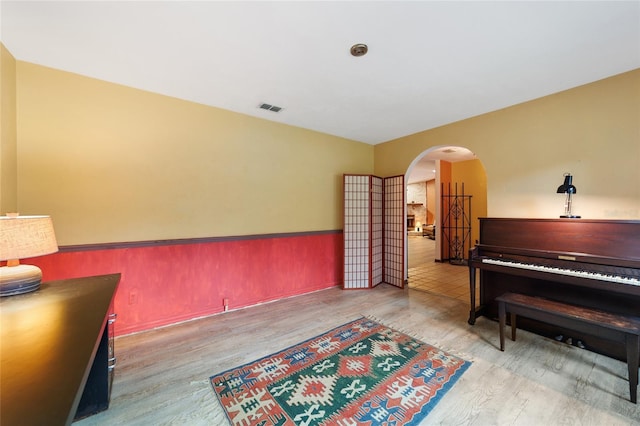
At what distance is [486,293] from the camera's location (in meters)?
3.12

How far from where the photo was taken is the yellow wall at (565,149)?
242cm

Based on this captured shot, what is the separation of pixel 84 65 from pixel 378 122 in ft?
11.1

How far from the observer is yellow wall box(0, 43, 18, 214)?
2.04 m

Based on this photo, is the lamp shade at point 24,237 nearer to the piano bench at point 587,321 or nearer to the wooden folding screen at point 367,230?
the wooden folding screen at point 367,230

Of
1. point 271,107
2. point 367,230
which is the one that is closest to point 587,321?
point 367,230

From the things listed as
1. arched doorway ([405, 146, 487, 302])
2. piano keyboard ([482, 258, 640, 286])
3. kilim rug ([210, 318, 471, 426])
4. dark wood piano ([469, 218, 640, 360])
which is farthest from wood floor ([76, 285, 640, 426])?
arched doorway ([405, 146, 487, 302])

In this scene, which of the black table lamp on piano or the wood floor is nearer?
the wood floor

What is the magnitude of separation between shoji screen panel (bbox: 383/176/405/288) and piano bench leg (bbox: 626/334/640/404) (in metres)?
2.63

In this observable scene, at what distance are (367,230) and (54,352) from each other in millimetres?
3937

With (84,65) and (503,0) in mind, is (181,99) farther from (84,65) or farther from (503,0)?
(503,0)

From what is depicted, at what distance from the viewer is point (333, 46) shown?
2.05 meters

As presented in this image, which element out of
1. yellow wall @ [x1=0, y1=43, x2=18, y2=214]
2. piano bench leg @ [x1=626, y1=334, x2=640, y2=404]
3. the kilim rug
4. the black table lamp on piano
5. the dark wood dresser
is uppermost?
yellow wall @ [x1=0, y1=43, x2=18, y2=214]

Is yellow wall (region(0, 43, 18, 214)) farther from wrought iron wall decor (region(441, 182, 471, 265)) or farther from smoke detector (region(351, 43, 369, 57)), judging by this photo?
wrought iron wall decor (region(441, 182, 471, 265))

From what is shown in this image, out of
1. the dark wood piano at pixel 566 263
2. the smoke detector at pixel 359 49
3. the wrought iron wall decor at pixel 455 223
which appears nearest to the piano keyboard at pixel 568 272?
the dark wood piano at pixel 566 263
